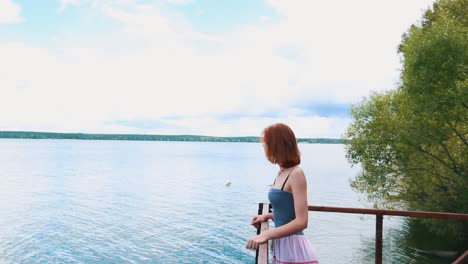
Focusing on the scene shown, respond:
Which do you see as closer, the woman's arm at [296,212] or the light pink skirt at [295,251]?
the woman's arm at [296,212]

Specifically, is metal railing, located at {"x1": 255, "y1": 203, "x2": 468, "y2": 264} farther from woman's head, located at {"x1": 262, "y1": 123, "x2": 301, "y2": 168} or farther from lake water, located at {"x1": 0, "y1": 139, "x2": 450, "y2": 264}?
lake water, located at {"x1": 0, "y1": 139, "x2": 450, "y2": 264}

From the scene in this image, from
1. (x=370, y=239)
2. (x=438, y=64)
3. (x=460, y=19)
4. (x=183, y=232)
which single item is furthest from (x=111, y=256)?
(x=460, y=19)

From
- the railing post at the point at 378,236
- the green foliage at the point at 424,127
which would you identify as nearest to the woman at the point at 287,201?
the railing post at the point at 378,236

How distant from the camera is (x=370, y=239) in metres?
27.4

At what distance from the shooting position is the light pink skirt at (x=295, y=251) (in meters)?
3.12

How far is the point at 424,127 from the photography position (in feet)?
64.4

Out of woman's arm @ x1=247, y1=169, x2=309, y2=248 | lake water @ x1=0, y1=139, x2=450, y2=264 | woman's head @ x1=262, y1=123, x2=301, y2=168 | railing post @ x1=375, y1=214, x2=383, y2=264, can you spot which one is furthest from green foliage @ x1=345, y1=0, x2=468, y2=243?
woman's arm @ x1=247, y1=169, x2=309, y2=248

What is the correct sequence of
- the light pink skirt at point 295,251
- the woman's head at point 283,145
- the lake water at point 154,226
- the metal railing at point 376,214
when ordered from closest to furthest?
the metal railing at point 376,214 → the woman's head at point 283,145 → the light pink skirt at point 295,251 → the lake water at point 154,226

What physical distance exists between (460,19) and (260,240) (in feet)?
70.4

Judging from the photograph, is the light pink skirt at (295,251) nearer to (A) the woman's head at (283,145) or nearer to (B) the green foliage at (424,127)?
(A) the woman's head at (283,145)

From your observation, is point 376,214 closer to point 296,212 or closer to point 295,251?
point 295,251

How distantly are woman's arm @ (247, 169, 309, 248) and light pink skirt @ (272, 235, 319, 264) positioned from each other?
0.32m

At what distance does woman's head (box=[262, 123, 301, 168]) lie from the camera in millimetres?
2961

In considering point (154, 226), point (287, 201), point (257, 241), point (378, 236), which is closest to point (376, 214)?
point (378, 236)
